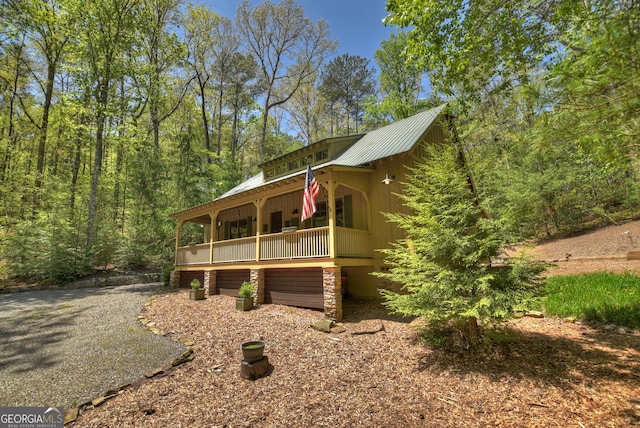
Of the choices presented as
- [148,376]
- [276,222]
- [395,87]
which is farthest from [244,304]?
[395,87]

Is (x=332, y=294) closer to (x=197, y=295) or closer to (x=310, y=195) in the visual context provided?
(x=310, y=195)

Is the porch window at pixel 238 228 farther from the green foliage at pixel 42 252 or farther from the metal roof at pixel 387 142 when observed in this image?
the green foliage at pixel 42 252

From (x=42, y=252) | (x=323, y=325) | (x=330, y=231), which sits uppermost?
(x=330, y=231)

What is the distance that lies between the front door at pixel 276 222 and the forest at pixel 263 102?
8.11m

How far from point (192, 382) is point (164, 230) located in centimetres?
1520

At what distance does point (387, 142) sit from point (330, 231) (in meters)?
4.47

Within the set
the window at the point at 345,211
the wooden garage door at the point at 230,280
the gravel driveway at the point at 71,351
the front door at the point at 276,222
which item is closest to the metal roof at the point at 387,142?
the window at the point at 345,211

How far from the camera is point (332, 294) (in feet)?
24.9

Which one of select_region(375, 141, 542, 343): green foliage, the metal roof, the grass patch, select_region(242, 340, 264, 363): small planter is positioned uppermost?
the metal roof

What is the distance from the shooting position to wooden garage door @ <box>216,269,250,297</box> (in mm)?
11171

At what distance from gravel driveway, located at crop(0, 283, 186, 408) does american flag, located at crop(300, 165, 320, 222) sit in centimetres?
429

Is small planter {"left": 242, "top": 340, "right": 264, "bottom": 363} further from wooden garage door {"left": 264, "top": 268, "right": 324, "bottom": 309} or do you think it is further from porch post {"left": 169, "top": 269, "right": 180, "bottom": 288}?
porch post {"left": 169, "top": 269, "right": 180, "bottom": 288}

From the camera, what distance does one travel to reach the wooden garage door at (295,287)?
8.64m

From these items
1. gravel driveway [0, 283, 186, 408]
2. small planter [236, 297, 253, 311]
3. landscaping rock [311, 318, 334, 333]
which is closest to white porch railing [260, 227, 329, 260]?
small planter [236, 297, 253, 311]
